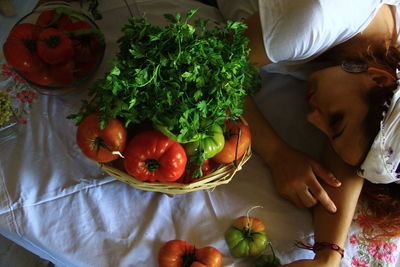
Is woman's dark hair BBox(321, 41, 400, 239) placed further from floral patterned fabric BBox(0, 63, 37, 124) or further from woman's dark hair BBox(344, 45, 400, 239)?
floral patterned fabric BBox(0, 63, 37, 124)

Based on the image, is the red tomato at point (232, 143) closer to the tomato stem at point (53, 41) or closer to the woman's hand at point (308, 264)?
the woman's hand at point (308, 264)

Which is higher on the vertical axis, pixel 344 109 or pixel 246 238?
pixel 344 109

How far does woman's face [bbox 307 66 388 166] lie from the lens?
706 mm

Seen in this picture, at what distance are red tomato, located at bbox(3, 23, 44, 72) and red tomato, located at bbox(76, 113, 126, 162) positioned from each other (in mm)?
201

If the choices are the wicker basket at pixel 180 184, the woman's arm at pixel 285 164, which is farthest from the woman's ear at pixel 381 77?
the wicker basket at pixel 180 184

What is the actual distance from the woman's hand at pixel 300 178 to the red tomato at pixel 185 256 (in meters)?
0.23

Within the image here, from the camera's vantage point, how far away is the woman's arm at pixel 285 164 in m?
0.77

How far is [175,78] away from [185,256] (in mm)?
350

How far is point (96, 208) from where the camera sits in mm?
714

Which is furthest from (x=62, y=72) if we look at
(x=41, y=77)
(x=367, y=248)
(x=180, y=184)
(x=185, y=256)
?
(x=367, y=248)

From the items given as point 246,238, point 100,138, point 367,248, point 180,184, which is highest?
point 100,138

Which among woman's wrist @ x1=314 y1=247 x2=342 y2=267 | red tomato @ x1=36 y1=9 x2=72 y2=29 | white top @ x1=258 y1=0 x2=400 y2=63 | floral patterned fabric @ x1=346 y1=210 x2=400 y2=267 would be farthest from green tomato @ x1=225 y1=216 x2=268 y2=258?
red tomato @ x1=36 y1=9 x2=72 y2=29

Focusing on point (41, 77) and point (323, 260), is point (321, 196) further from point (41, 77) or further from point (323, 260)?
point (41, 77)

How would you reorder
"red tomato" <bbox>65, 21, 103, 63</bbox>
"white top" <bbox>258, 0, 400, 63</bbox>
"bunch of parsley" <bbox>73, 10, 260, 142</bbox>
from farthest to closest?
"red tomato" <bbox>65, 21, 103, 63</bbox> < "white top" <bbox>258, 0, 400, 63</bbox> < "bunch of parsley" <bbox>73, 10, 260, 142</bbox>
